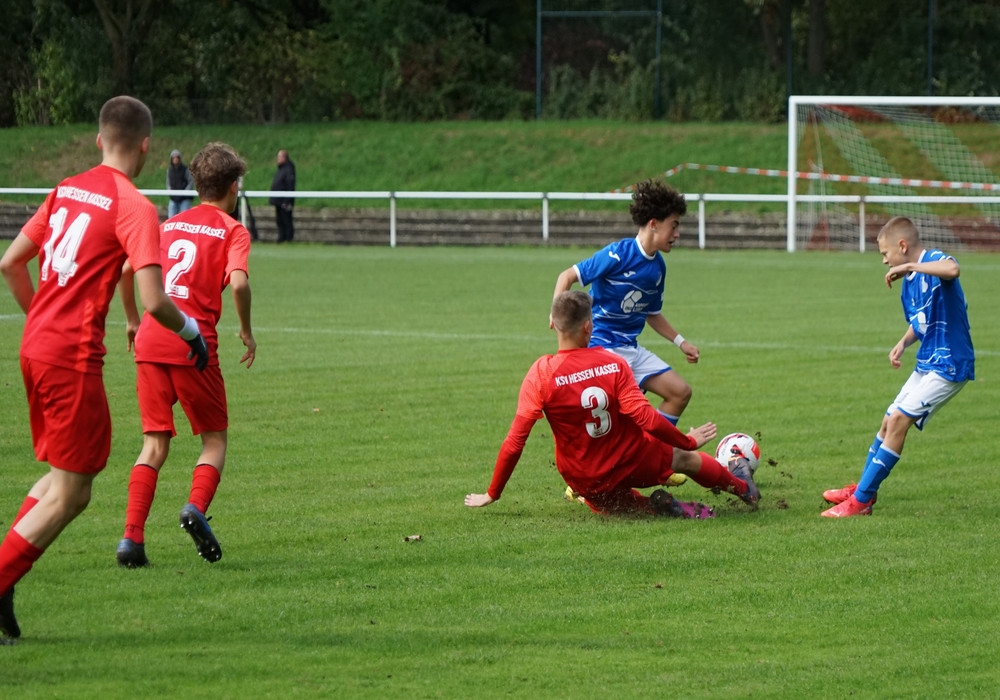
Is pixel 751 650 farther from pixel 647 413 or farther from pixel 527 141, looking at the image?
pixel 527 141

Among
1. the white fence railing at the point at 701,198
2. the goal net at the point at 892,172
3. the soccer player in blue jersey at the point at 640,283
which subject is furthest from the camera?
the goal net at the point at 892,172

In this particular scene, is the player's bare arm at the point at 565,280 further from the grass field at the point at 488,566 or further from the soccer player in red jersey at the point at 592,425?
the grass field at the point at 488,566

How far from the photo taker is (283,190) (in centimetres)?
3212

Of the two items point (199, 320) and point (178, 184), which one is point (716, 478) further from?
point (178, 184)

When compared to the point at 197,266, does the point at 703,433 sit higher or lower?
lower

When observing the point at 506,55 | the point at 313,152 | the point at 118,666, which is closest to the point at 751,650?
the point at 118,666

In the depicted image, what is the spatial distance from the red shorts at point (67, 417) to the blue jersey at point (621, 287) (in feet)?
12.0

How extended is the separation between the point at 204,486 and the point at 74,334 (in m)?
1.47

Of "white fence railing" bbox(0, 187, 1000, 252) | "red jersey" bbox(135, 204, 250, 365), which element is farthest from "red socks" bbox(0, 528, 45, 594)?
"white fence railing" bbox(0, 187, 1000, 252)

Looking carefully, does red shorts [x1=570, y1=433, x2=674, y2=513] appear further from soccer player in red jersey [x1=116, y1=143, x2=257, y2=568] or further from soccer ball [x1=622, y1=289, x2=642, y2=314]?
soccer player in red jersey [x1=116, y1=143, x2=257, y2=568]

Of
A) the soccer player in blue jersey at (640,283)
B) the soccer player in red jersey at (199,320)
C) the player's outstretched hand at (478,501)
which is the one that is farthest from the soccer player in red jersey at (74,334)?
the soccer player in blue jersey at (640,283)

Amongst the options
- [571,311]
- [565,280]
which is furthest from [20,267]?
[565,280]

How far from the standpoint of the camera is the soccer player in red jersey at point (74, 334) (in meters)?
4.83

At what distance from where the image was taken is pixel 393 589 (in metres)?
5.75
